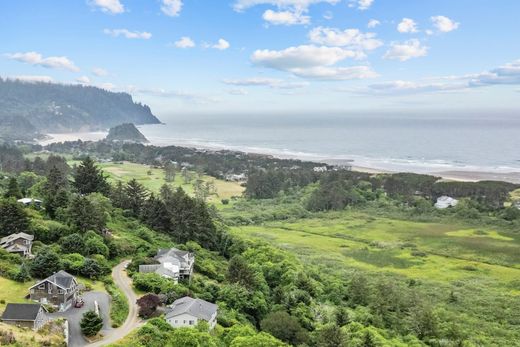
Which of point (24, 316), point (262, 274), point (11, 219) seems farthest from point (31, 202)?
point (24, 316)

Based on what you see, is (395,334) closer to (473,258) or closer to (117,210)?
(473,258)

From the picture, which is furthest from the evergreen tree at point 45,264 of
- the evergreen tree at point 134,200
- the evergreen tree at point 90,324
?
the evergreen tree at point 134,200

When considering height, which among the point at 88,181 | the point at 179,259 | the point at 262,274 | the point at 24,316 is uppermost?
the point at 88,181

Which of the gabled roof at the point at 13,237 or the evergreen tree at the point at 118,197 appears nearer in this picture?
the gabled roof at the point at 13,237

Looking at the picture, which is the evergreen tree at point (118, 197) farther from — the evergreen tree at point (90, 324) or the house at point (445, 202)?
the house at point (445, 202)

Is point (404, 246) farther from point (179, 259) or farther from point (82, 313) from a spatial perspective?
point (82, 313)
